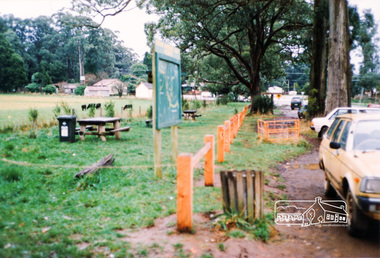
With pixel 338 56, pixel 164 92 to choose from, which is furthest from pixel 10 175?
pixel 338 56

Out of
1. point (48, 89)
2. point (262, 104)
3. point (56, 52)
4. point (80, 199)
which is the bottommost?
point (80, 199)

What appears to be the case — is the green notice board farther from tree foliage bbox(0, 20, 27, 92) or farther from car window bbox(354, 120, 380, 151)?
tree foliage bbox(0, 20, 27, 92)

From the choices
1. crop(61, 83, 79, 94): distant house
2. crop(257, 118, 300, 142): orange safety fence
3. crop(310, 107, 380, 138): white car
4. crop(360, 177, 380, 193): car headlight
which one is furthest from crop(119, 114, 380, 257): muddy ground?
A: crop(61, 83, 79, 94): distant house

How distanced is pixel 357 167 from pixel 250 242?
194 centimetres

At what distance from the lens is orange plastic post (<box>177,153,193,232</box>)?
455 cm

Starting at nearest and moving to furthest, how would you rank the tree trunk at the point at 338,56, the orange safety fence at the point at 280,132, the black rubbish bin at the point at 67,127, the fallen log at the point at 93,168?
the fallen log at the point at 93,168 < the black rubbish bin at the point at 67,127 < the orange safety fence at the point at 280,132 < the tree trunk at the point at 338,56

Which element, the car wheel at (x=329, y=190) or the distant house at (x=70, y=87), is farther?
the distant house at (x=70, y=87)

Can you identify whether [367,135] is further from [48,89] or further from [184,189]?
[48,89]

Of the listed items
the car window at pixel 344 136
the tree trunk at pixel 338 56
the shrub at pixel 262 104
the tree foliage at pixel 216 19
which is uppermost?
the tree foliage at pixel 216 19

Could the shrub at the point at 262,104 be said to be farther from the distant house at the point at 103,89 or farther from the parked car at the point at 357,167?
the distant house at the point at 103,89

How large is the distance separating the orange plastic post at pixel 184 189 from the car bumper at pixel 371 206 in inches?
93.5

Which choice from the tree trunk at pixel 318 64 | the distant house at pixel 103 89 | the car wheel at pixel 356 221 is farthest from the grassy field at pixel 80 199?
the distant house at pixel 103 89

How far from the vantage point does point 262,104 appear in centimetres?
3347

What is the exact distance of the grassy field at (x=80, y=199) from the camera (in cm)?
421
